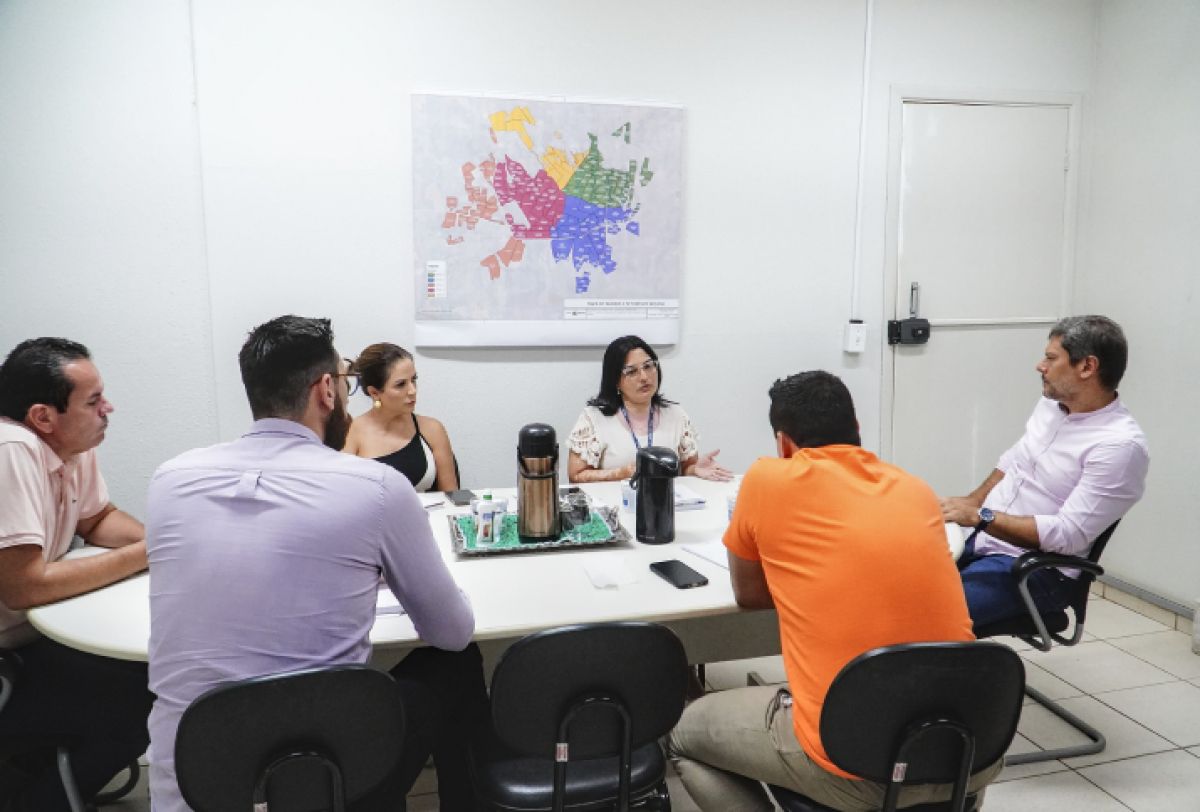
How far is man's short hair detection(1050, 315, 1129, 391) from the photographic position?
253 centimetres

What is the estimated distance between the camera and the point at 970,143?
13.3 feet

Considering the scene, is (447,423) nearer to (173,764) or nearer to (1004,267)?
(173,764)

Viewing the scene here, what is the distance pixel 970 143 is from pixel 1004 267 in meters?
0.65

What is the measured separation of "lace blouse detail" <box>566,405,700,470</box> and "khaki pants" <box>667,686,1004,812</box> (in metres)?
1.40

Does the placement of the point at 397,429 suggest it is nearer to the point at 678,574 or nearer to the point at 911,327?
the point at 678,574

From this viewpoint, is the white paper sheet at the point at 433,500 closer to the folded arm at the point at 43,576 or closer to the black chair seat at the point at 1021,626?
the folded arm at the point at 43,576

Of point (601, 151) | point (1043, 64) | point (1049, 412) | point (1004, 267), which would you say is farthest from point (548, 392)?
point (1043, 64)

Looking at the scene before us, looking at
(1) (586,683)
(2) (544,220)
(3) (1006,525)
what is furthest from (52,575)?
A: (3) (1006,525)

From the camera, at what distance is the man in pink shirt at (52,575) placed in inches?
71.7

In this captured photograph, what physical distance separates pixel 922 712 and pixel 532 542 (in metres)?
1.10

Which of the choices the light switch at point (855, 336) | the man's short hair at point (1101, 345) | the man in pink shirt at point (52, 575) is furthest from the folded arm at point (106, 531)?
the light switch at point (855, 336)

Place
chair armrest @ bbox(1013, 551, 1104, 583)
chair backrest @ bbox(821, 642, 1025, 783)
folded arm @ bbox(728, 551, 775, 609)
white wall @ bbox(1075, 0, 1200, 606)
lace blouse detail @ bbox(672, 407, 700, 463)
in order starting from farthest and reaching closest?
white wall @ bbox(1075, 0, 1200, 606) < lace blouse detail @ bbox(672, 407, 700, 463) < chair armrest @ bbox(1013, 551, 1104, 583) < folded arm @ bbox(728, 551, 775, 609) < chair backrest @ bbox(821, 642, 1025, 783)

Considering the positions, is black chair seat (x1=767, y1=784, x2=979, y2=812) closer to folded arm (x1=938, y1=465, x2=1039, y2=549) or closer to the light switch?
folded arm (x1=938, y1=465, x2=1039, y2=549)

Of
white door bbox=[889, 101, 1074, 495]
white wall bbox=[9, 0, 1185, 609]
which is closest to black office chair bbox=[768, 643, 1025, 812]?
white wall bbox=[9, 0, 1185, 609]
